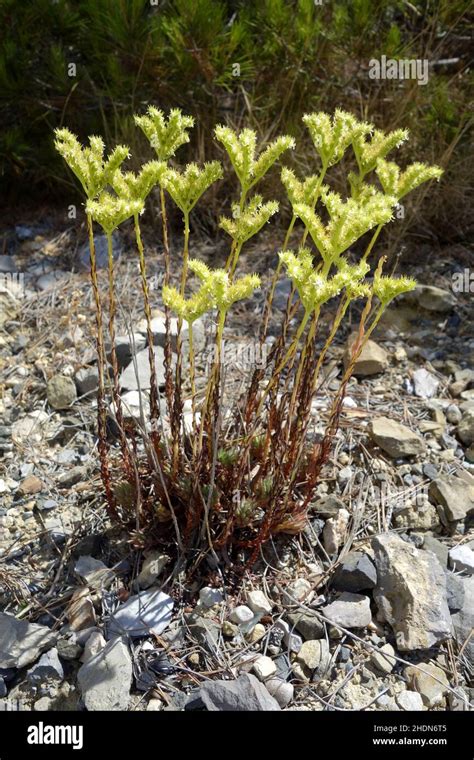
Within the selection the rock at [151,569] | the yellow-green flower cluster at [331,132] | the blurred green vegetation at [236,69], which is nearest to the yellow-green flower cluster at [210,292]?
the yellow-green flower cluster at [331,132]

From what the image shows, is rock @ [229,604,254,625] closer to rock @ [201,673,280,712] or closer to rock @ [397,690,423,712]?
rock @ [201,673,280,712]

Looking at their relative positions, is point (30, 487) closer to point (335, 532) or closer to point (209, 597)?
point (209, 597)

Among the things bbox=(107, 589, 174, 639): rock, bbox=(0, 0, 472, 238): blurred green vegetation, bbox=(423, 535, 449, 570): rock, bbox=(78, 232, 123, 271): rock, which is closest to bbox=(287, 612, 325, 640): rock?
bbox=(107, 589, 174, 639): rock

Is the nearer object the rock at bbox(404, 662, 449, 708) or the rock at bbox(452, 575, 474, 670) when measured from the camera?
the rock at bbox(404, 662, 449, 708)

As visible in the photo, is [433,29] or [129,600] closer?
[129,600]

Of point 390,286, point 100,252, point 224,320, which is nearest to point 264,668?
point 224,320
